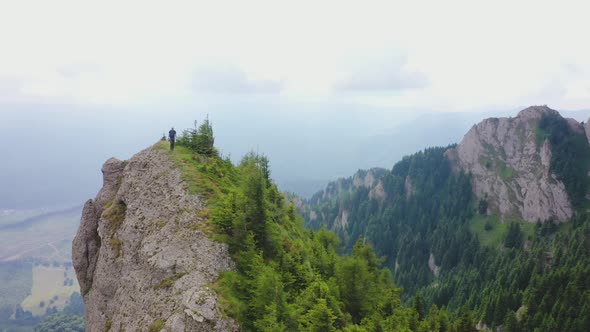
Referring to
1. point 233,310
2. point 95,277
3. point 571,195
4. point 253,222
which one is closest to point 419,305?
point 253,222

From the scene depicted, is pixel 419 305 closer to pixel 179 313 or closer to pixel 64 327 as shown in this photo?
pixel 179 313

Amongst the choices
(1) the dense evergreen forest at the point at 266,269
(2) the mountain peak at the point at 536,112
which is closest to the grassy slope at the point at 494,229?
(2) the mountain peak at the point at 536,112

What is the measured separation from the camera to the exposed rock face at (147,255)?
24.6 m

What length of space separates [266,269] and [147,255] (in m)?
11.1

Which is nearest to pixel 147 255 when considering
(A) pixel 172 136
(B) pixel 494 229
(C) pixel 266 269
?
(C) pixel 266 269

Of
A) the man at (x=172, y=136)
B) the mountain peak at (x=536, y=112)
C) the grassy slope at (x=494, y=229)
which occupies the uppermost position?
the mountain peak at (x=536, y=112)

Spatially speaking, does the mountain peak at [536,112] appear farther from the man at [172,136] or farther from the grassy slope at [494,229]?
the man at [172,136]

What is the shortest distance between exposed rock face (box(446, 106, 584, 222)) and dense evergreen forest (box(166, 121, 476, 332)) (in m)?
130

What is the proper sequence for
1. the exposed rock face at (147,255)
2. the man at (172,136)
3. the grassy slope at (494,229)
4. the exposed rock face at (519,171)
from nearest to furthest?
the exposed rock face at (147,255), the man at (172,136), the exposed rock face at (519,171), the grassy slope at (494,229)

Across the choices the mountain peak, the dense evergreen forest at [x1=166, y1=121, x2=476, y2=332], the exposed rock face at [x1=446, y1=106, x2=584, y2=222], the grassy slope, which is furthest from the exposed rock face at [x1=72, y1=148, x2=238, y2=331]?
the mountain peak

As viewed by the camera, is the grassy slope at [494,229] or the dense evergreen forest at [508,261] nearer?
the dense evergreen forest at [508,261]

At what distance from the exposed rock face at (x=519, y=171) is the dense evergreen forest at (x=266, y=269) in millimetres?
130034

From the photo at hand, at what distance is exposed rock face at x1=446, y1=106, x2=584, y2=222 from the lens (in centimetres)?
14650

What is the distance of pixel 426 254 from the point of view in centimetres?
18025
